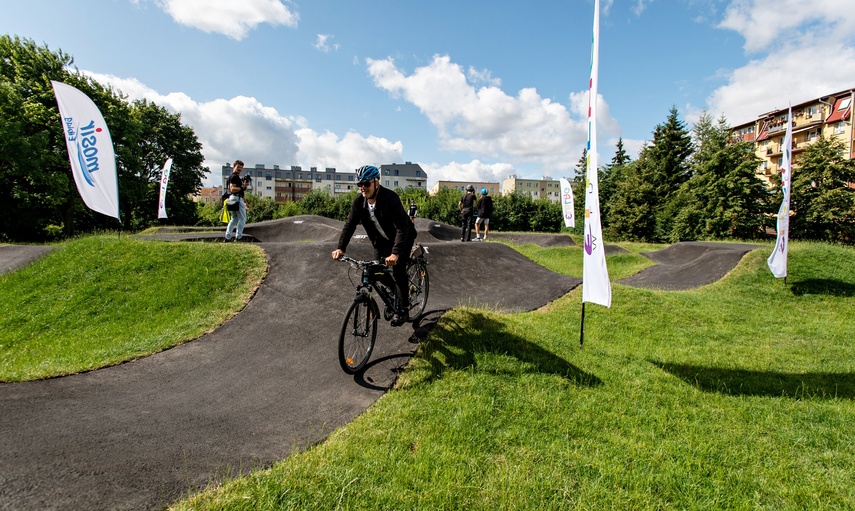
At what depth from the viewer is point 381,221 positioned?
4.88 m

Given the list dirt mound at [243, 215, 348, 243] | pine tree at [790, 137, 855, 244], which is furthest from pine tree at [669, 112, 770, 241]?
dirt mound at [243, 215, 348, 243]

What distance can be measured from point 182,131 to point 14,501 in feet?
166

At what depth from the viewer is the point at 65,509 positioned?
7.58ft

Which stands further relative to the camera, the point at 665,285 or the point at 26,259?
the point at 665,285

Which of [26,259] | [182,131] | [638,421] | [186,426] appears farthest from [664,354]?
[182,131]

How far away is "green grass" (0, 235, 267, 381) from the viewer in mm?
5477

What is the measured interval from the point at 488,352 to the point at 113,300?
23.1 ft

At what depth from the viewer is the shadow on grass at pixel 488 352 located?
4.62 m

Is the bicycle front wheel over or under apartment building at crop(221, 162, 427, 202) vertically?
under

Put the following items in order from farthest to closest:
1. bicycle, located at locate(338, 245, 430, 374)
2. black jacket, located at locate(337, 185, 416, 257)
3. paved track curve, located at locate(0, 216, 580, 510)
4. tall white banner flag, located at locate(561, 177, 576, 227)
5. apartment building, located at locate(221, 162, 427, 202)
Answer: apartment building, located at locate(221, 162, 427, 202), tall white banner flag, located at locate(561, 177, 576, 227), black jacket, located at locate(337, 185, 416, 257), bicycle, located at locate(338, 245, 430, 374), paved track curve, located at locate(0, 216, 580, 510)

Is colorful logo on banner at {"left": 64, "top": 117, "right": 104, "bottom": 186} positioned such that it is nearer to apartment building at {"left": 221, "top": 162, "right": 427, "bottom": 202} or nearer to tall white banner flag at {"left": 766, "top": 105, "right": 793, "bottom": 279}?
tall white banner flag at {"left": 766, "top": 105, "right": 793, "bottom": 279}

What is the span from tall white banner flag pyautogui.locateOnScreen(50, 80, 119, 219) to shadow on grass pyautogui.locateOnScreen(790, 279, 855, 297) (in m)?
17.0

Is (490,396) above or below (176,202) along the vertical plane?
below

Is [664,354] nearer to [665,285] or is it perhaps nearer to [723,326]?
[723,326]
